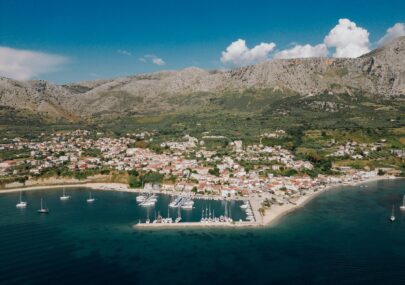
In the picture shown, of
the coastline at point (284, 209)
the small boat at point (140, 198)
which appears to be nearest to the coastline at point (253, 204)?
the coastline at point (284, 209)

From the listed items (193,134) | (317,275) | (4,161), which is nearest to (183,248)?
(317,275)

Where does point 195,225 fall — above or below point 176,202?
below

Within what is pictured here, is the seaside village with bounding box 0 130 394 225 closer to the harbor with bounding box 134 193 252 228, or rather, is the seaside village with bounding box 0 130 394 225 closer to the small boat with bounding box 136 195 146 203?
the small boat with bounding box 136 195 146 203

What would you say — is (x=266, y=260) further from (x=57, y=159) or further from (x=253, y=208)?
(x=57, y=159)

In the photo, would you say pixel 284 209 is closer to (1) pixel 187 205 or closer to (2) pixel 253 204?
(2) pixel 253 204

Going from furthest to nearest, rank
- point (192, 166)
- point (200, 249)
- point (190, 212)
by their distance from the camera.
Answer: point (192, 166), point (190, 212), point (200, 249)

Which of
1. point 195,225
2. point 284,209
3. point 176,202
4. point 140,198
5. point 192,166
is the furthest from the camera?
point 192,166

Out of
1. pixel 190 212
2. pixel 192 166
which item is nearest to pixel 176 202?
pixel 190 212
